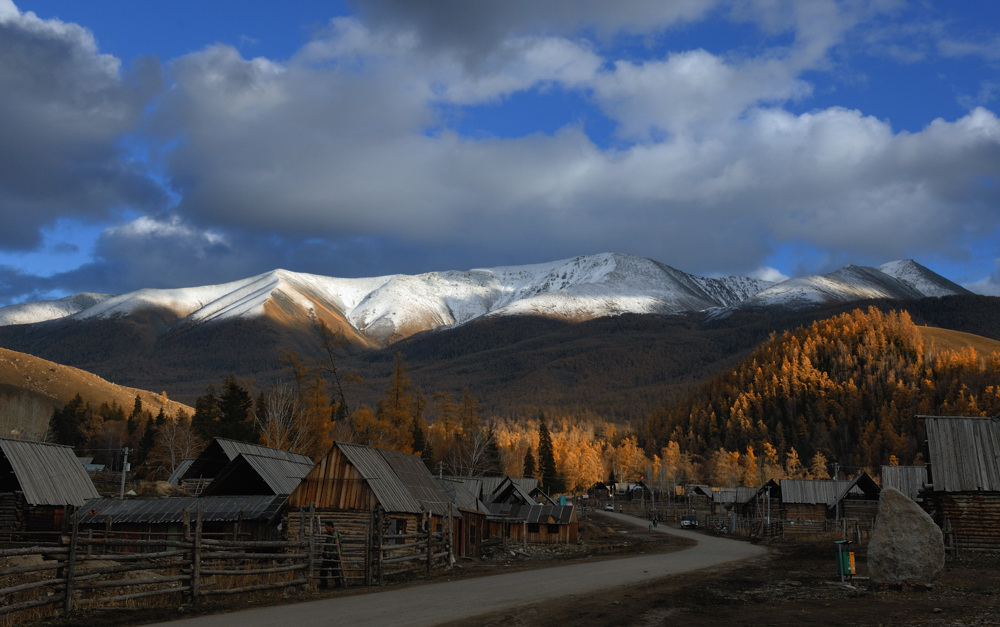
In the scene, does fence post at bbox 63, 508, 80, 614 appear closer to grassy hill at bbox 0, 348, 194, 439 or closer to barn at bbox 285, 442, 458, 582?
barn at bbox 285, 442, 458, 582

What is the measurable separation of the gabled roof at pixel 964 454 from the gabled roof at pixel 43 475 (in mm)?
42810

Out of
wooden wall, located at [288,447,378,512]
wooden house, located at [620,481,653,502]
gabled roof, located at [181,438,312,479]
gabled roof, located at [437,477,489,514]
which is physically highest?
gabled roof, located at [181,438,312,479]

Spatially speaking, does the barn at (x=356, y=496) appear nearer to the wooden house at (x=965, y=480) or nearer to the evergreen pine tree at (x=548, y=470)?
the wooden house at (x=965, y=480)

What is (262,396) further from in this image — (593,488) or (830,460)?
(830,460)

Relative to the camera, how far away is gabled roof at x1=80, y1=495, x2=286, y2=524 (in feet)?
117

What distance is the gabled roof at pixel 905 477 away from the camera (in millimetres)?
68037

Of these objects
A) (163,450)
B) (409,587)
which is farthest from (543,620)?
(163,450)

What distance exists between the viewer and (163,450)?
103 metres

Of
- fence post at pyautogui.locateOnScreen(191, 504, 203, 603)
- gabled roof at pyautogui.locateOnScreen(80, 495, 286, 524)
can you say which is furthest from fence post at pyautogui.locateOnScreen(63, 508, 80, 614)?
gabled roof at pyautogui.locateOnScreen(80, 495, 286, 524)

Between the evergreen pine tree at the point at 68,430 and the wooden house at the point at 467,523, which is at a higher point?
the evergreen pine tree at the point at 68,430

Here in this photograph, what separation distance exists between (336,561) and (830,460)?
182 metres

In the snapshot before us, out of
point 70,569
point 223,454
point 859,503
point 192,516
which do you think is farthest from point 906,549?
point 859,503

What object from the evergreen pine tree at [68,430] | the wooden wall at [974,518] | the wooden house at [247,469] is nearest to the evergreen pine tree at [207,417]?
the evergreen pine tree at [68,430]

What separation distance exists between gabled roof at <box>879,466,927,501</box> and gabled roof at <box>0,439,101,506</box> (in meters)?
60.8
